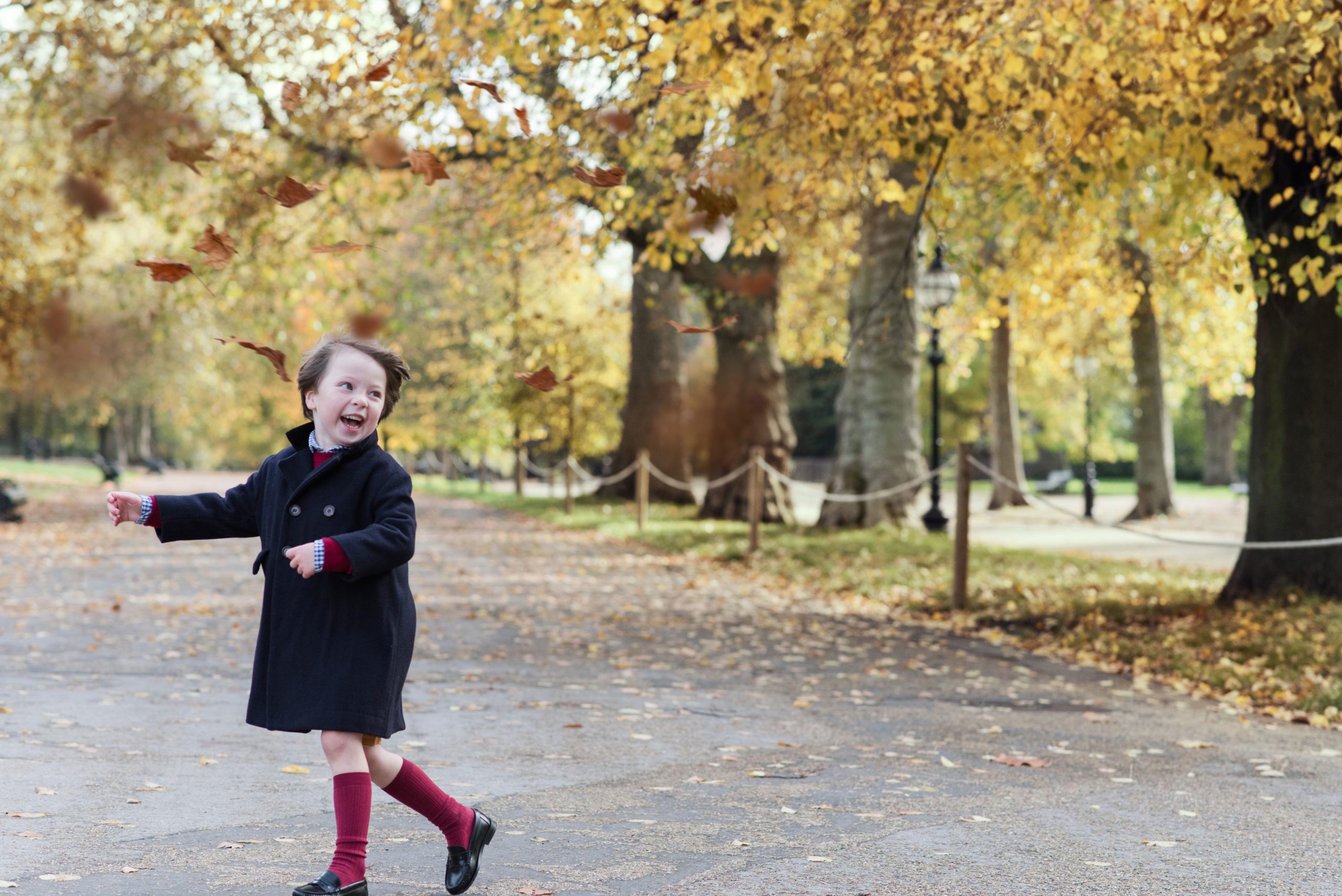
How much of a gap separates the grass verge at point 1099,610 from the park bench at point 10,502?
10405 millimetres

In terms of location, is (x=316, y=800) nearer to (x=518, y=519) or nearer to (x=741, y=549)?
(x=741, y=549)

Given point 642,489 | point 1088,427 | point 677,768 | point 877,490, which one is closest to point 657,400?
point 642,489

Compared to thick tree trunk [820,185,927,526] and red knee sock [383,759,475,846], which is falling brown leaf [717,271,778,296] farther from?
red knee sock [383,759,475,846]

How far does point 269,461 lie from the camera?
407cm

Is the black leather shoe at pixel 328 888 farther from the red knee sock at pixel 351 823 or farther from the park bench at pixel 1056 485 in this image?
the park bench at pixel 1056 485

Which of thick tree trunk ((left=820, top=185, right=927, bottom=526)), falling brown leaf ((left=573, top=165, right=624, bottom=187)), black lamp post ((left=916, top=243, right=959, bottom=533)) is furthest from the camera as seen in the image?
black lamp post ((left=916, top=243, right=959, bottom=533))

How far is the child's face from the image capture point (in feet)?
12.8

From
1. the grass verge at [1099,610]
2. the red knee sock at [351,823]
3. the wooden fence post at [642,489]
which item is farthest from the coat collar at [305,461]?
the wooden fence post at [642,489]

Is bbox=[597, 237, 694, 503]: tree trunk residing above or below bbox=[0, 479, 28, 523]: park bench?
above

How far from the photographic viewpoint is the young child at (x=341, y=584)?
12.1 ft

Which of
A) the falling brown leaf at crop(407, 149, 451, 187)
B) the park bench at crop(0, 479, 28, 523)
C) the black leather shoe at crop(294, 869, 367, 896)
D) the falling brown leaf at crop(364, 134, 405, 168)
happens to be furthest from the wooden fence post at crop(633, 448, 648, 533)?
the black leather shoe at crop(294, 869, 367, 896)

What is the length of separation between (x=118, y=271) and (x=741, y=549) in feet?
58.1

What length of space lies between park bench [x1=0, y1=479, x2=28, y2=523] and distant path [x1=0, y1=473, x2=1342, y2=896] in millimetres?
12384

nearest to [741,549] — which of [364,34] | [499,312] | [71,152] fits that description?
[364,34]
